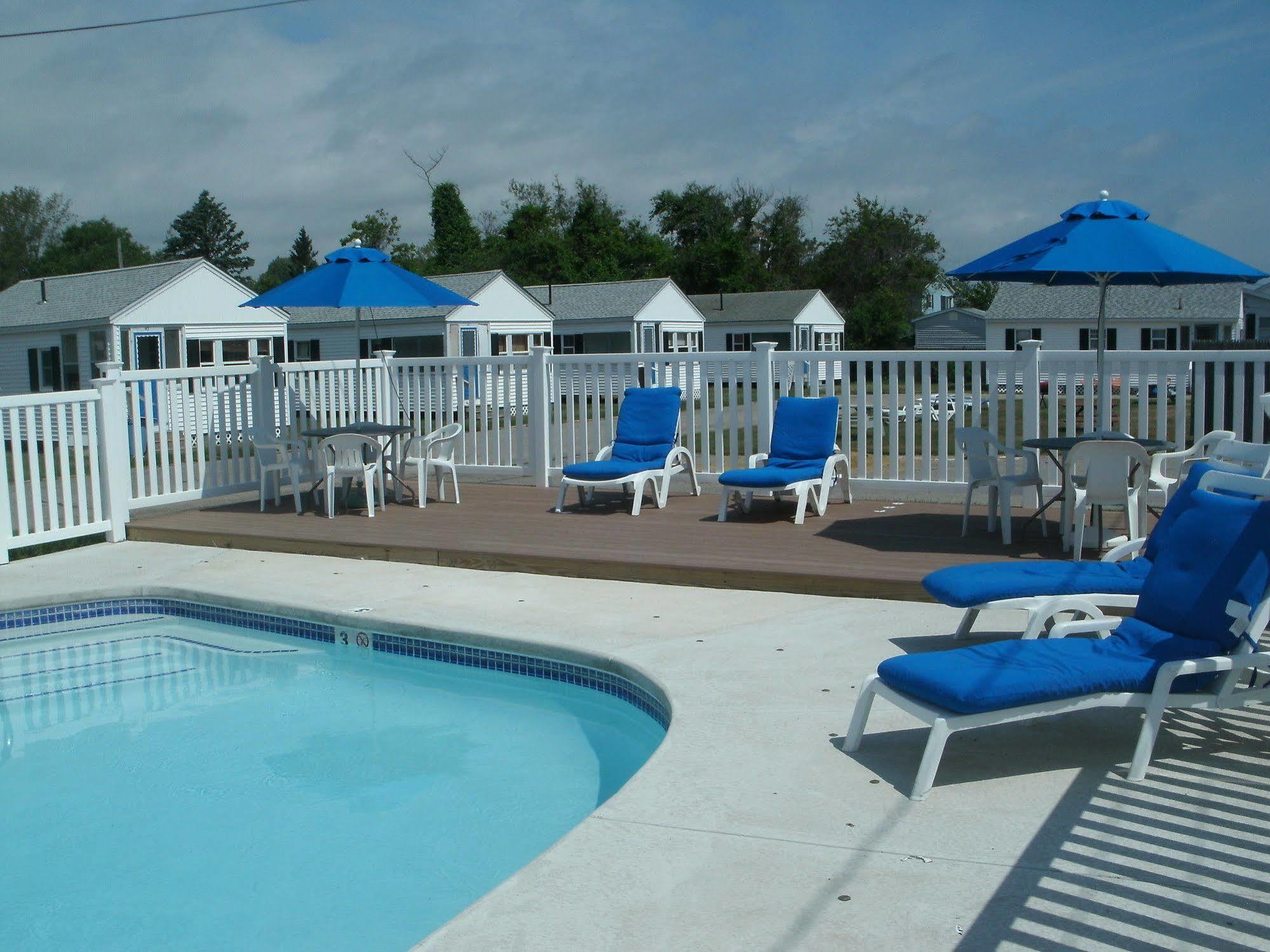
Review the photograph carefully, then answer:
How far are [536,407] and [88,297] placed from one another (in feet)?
70.0

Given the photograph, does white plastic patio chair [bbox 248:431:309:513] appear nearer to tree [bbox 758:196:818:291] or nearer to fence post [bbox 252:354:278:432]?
fence post [bbox 252:354:278:432]

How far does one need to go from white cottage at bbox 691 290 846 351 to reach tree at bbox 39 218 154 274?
42.4m

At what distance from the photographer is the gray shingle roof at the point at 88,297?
1029 inches

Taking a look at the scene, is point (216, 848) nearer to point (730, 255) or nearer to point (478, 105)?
point (478, 105)

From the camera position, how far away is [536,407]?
35.1ft

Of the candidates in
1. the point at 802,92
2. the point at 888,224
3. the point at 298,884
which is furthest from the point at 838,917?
the point at 888,224

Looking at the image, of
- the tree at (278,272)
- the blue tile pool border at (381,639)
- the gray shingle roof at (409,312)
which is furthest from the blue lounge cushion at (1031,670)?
the tree at (278,272)

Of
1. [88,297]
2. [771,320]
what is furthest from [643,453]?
[771,320]

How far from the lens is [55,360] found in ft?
91.2

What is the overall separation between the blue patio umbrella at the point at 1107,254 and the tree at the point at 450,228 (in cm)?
5466

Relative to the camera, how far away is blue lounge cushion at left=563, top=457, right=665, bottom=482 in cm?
895

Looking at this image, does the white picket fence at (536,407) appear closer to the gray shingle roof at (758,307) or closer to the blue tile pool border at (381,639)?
the blue tile pool border at (381,639)

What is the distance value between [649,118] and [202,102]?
64.2ft

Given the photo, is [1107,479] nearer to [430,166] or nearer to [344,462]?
[344,462]
